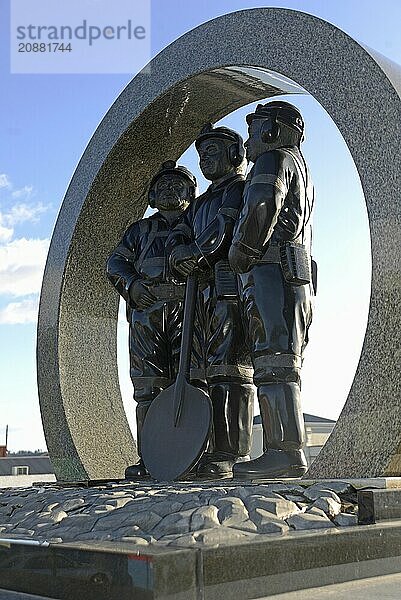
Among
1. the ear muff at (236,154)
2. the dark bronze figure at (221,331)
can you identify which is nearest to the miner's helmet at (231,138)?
the ear muff at (236,154)

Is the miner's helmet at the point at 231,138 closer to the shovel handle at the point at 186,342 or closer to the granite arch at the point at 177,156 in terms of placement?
the granite arch at the point at 177,156

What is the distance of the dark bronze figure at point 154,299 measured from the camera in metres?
5.18

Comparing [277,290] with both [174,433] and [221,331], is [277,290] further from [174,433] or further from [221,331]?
[174,433]

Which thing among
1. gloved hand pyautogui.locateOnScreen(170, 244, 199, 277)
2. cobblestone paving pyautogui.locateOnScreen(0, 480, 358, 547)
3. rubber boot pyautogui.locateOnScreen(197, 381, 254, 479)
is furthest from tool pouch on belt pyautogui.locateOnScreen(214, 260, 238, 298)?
cobblestone paving pyautogui.locateOnScreen(0, 480, 358, 547)

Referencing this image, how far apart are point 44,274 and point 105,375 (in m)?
0.97

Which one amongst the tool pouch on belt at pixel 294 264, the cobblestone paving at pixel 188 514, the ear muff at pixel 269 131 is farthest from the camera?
the ear muff at pixel 269 131

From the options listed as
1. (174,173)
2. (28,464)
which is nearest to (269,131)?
(174,173)

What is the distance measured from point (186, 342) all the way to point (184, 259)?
487 millimetres

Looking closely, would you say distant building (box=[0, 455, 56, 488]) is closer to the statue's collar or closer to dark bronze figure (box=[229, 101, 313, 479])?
the statue's collar

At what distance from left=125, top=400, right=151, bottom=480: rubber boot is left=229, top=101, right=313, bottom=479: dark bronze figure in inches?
42.0

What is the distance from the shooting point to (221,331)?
465 cm

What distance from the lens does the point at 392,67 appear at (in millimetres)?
4492

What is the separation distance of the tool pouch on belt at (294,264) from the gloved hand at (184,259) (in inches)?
24.9

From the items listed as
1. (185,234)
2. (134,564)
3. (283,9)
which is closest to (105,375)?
(185,234)
